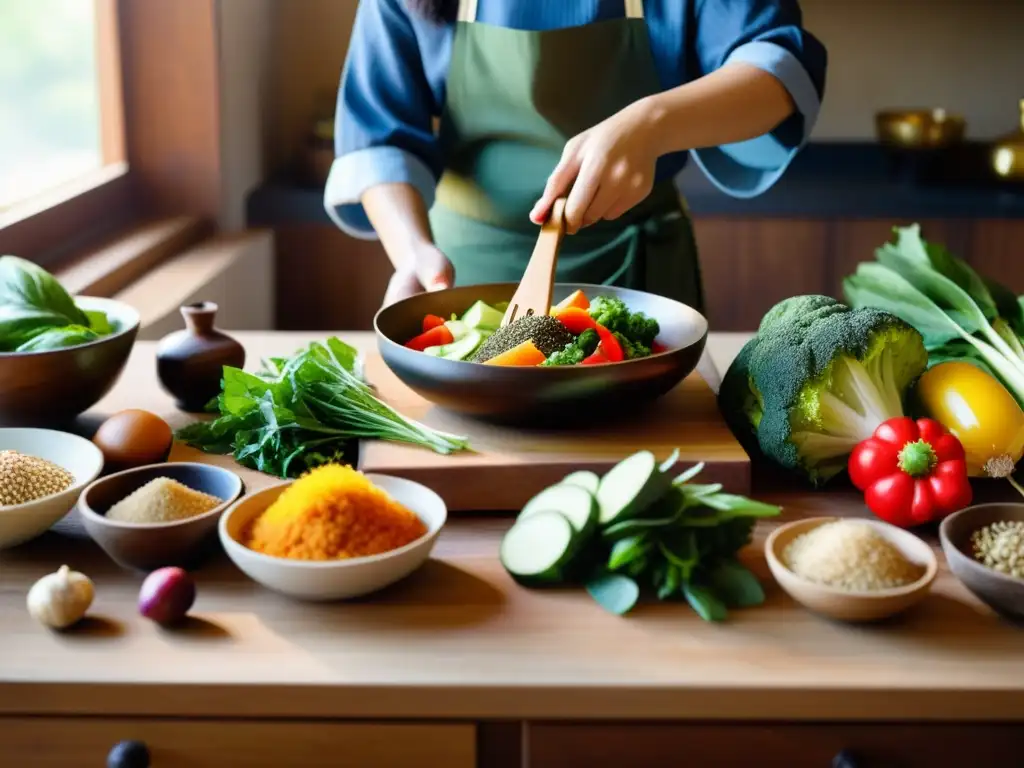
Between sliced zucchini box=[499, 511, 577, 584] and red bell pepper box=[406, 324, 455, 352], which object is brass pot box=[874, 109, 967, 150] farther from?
sliced zucchini box=[499, 511, 577, 584]

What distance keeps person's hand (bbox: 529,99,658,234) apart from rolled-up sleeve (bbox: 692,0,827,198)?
1.02 feet


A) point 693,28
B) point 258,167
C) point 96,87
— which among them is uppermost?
point 693,28

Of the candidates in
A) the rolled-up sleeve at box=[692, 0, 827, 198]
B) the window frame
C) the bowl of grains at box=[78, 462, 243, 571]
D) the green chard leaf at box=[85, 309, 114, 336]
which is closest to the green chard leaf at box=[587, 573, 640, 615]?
the bowl of grains at box=[78, 462, 243, 571]

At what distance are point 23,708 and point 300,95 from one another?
2934mm

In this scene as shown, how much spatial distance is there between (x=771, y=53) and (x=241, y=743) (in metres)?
1.13

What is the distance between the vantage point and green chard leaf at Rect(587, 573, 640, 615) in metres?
0.87

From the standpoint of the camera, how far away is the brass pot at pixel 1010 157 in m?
2.99

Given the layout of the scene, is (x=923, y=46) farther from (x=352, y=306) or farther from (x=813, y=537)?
(x=813, y=537)

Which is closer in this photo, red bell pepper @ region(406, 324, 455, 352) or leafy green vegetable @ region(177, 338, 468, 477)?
leafy green vegetable @ region(177, 338, 468, 477)

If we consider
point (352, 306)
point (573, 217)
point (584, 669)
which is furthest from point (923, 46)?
point (584, 669)

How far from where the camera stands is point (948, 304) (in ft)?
4.40

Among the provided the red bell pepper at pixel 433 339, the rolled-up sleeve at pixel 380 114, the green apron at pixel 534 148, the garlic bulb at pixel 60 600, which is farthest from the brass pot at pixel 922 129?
the garlic bulb at pixel 60 600

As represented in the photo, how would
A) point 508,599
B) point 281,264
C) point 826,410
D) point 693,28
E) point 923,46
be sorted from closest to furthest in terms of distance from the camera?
point 508,599
point 826,410
point 693,28
point 281,264
point 923,46

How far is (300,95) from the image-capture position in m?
3.48
